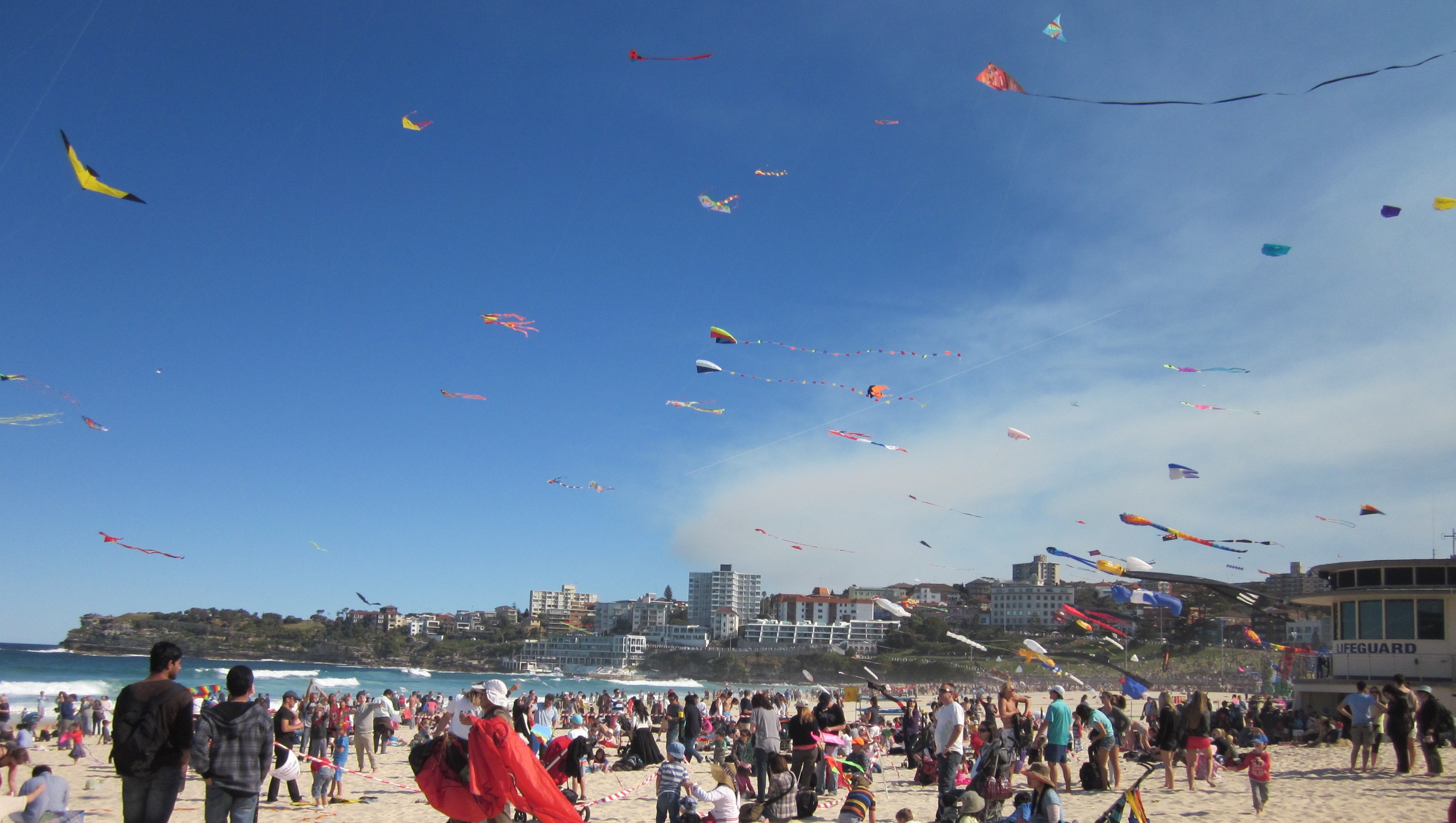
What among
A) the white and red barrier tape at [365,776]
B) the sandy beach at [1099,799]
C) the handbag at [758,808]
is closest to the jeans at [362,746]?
the white and red barrier tape at [365,776]

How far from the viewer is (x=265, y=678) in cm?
6862

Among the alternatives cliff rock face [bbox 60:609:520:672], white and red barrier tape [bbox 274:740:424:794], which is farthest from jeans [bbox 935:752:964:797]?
cliff rock face [bbox 60:609:520:672]

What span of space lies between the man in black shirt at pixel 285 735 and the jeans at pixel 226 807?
43.4 inches

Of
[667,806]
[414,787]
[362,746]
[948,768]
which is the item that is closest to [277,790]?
[362,746]

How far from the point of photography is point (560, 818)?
4.49 meters

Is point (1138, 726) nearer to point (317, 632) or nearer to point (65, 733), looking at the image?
point (65, 733)

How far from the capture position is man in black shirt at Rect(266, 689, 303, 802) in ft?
19.8

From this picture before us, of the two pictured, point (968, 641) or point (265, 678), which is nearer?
point (968, 641)

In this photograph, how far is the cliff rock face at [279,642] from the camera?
4476 inches

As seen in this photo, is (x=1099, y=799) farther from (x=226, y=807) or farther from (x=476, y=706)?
(x=226, y=807)

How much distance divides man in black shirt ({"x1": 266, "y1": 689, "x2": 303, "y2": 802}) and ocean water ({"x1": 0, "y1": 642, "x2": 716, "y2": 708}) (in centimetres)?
3107

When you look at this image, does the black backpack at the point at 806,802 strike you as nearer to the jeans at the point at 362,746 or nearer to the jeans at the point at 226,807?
the jeans at the point at 226,807

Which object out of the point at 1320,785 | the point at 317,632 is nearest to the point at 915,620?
the point at 317,632

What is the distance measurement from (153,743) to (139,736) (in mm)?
58
